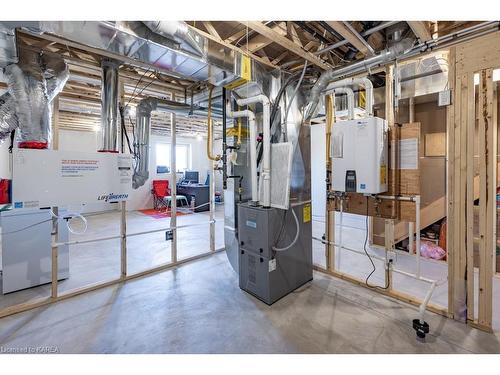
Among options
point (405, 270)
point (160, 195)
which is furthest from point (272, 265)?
point (160, 195)

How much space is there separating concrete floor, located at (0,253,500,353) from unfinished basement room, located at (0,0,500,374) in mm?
16

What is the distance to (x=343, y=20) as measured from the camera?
1812 millimetres

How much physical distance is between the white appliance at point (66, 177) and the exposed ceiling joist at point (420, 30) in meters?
2.81

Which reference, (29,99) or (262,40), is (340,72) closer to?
(262,40)

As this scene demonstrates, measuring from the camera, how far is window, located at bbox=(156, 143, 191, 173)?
830cm

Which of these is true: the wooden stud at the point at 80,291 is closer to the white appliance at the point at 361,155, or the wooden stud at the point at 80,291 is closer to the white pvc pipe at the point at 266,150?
the white pvc pipe at the point at 266,150

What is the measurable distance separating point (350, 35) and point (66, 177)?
9.12ft

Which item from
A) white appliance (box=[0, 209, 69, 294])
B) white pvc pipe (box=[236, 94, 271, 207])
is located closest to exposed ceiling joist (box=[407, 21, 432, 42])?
white pvc pipe (box=[236, 94, 271, 207])

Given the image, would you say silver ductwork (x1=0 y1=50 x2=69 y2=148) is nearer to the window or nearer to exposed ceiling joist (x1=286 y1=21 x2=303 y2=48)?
exposed ceiling joist (x1=286 y1=21 x2=303 y2=48)

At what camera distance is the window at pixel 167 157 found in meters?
8.30

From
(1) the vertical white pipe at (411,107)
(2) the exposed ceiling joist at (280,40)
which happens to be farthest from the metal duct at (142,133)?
(1) the vertical white pipe at (411,107)
